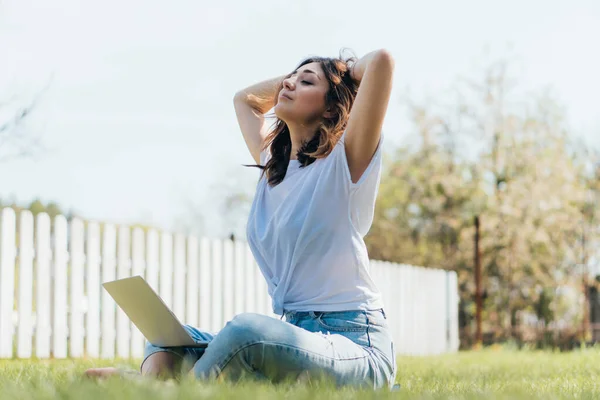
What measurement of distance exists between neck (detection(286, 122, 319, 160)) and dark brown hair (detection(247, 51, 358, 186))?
0.03 meters

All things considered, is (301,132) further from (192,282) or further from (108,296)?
(192,282)

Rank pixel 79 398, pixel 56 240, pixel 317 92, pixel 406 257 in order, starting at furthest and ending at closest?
pixel 406 257 → pixel 56 240 → pixel 317 92 → pixel 79 398

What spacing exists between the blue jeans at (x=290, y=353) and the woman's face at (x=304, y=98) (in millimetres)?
868

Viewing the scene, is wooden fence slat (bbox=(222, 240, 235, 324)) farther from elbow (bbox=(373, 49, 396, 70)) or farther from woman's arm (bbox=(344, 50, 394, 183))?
elbow (bbox=(373, 49, 396, 70))

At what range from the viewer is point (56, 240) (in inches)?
262

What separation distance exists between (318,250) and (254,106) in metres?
1.19

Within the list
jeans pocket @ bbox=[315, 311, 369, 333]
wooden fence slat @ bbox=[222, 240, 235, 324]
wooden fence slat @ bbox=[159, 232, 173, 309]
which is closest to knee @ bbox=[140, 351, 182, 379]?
jeans pocket @ bbox=[315, 311, 369, 333]

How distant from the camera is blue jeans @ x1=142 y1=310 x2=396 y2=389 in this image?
2.40m

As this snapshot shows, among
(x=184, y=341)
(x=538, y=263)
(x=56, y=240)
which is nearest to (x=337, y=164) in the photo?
(x=184, y=341)

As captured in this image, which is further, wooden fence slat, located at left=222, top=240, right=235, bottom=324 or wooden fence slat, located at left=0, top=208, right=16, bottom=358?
wooden fence slat, located at left=222, top=240, right=235, bottom=324

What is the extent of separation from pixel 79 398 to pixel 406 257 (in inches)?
686

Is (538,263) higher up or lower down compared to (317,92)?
lower down

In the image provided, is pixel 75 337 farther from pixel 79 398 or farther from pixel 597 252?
pixel 597 252

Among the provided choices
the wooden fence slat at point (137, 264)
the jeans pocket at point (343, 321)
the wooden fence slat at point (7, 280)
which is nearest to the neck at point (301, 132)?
the jeans pocket at point (343, 321)
